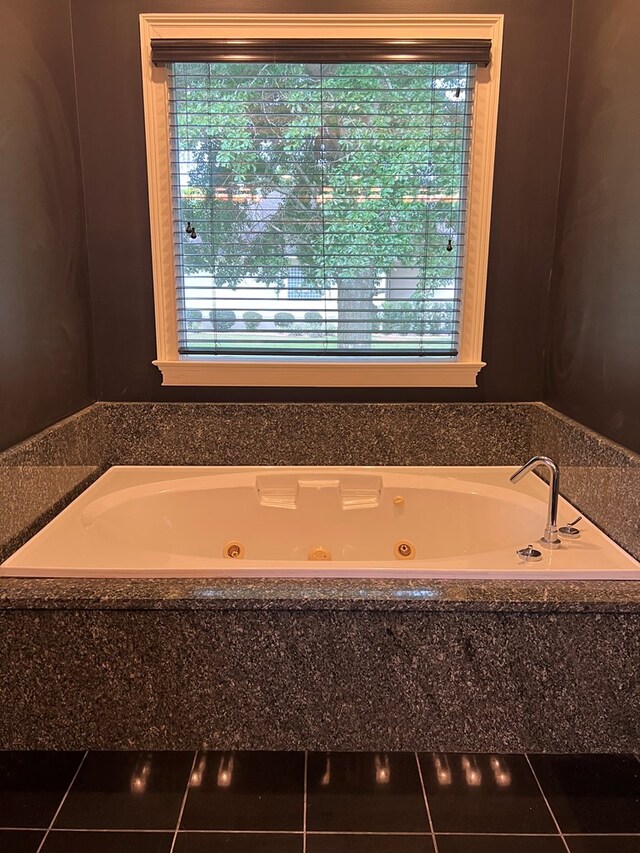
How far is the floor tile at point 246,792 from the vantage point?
1.66 metres

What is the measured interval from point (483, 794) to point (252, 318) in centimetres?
178

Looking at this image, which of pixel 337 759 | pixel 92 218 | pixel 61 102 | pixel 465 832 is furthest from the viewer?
pixel 92 218

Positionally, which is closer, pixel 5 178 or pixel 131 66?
pixel 5 178

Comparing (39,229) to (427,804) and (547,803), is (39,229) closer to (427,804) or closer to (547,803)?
(427,804)

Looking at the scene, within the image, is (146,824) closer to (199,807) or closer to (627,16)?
(199,807)

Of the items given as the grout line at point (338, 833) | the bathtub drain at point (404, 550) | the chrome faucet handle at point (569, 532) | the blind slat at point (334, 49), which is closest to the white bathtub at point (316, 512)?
the bathtub drain at point (404, 550)

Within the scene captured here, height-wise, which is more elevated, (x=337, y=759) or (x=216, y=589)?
(x=216, y=589)

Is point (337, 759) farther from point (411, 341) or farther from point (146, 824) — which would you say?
point (411, 341)

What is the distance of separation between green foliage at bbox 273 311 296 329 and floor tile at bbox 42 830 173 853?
1713 millimetres

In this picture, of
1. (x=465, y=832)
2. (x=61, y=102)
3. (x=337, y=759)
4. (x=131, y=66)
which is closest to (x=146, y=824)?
(x=337, y=759)

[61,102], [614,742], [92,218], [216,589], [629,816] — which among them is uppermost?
[61,102]

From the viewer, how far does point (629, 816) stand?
1690mm

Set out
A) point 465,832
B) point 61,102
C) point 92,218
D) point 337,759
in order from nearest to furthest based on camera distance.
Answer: point 465,832 → point 337,759 → point 61,102 → point 92,218

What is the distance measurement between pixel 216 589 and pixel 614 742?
3.65ft
